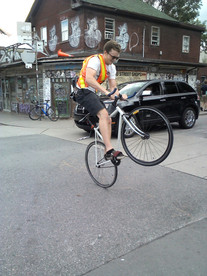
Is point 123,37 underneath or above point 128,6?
underneath

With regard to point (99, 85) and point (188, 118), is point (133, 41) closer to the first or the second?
point (188, 118)

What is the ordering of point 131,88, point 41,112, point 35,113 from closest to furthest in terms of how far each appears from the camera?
point 131,88 → point 35,113 → point 41,112

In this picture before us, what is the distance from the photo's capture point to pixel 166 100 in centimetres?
909

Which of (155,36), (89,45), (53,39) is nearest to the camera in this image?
(89,45)

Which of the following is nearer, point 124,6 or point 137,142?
point 137,142

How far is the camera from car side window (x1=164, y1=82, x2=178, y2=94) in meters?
9.27

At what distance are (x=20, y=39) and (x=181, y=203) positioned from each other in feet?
52.7

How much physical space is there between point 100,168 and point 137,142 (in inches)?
31.4

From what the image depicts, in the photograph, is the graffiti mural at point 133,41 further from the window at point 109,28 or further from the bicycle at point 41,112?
the bicycle at point 41,112

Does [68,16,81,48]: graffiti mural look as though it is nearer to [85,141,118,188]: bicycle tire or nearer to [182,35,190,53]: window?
[182,35,190,53]: window

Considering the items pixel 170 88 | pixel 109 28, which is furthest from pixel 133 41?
pixel 170 88

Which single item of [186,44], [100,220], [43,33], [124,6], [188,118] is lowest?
[100,220]

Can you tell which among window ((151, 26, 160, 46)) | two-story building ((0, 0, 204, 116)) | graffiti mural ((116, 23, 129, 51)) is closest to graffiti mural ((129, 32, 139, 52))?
two-story building ((0, 0, 204, 116))

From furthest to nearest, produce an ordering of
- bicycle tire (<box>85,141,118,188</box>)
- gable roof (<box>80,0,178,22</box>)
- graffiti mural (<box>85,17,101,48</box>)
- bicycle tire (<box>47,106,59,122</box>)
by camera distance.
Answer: gable roof (<box>80,0,178,22</box>) < graffiti mural (<box>85,17,101,48</box>) < bicycle tire (<box>47,106,59,122</box>) < bicycle tire (<box>85,141,118,188</box>)
